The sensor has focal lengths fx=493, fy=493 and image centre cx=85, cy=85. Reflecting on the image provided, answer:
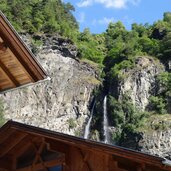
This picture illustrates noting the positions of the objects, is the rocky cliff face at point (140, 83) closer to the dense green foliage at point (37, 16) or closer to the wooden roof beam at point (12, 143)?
the dense green foliage at point (37, 16)

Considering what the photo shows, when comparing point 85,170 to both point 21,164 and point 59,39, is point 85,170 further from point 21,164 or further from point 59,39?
point 59,39

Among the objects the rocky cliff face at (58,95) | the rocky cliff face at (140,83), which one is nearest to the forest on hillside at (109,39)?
the rocky cliff face at (140,83)

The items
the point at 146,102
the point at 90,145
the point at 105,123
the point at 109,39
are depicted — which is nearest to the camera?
the point at 90,145

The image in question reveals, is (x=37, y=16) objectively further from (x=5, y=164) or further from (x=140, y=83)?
(x=5, y=164)

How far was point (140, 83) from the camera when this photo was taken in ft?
179

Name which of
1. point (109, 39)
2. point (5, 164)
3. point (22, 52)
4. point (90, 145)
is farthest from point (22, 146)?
point (109, 39)

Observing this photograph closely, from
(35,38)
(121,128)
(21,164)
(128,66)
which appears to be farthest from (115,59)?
(21,164)

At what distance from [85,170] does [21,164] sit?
160 centimetres

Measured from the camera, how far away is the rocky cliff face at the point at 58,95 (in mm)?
48938

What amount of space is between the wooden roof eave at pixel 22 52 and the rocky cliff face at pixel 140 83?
150 ft

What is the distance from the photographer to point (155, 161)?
7848mm

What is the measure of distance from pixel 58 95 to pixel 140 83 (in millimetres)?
9391

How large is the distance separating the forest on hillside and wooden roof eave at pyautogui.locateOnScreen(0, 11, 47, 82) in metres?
43.6

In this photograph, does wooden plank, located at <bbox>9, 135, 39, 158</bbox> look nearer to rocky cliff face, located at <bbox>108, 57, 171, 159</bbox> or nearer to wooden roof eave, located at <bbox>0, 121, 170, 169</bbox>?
wooden roof eave, located at <bbox>0, 121, 170, 169</bbox>
